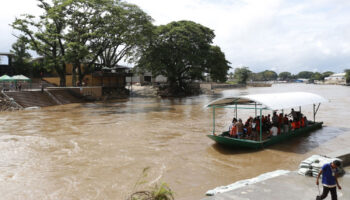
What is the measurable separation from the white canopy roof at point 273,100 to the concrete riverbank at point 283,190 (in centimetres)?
506

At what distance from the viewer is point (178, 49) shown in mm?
46125

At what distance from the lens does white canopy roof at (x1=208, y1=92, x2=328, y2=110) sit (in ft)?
41.8

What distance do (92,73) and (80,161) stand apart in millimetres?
36658

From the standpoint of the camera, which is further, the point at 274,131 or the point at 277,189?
the point at 274,131

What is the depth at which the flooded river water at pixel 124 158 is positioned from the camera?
9.20 meters

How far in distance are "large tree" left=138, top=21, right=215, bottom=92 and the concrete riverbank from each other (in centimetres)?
3836

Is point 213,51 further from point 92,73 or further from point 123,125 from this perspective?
point 123,125

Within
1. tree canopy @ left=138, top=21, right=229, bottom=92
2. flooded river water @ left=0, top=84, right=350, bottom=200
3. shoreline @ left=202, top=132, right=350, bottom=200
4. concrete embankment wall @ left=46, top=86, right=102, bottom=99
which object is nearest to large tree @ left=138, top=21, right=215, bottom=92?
tree canopy @ left=138, top=21, right=229, bottom=92

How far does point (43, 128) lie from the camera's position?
64.4ft

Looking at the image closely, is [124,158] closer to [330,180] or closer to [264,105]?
[264,105]

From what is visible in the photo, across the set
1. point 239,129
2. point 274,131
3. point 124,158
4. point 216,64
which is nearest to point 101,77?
point 216,64

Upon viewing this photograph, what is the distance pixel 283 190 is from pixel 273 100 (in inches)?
285

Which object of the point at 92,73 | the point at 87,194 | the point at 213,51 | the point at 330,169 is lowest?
the point at 87,194

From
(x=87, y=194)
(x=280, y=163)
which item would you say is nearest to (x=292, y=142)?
(x=280, y=163)
